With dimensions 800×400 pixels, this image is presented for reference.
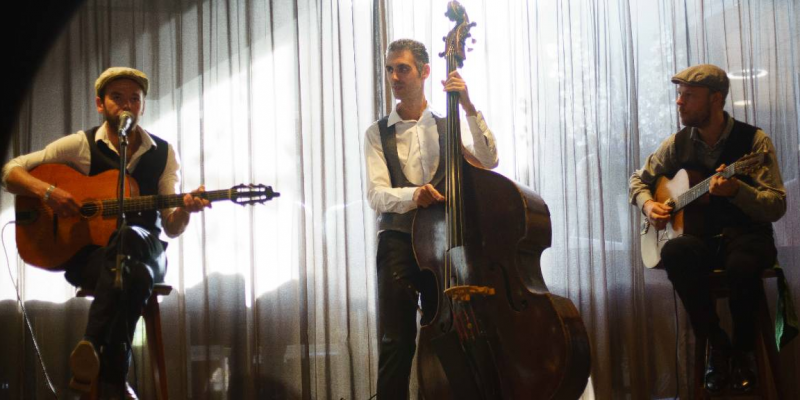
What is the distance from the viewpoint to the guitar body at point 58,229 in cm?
304

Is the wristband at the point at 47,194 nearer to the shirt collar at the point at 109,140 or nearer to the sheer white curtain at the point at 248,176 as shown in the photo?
the shirt collar at the point at 109,140

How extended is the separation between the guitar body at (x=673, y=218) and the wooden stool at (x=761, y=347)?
0.22 metres

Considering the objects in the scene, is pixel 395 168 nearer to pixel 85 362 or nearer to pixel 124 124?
pixel 124 124

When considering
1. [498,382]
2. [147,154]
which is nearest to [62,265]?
[147,154]

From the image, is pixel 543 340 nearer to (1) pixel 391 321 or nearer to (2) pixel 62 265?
(1) pixel 391 321

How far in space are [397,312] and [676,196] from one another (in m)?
1.27

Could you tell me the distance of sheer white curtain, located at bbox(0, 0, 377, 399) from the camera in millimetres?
3754

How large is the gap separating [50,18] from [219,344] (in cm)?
209

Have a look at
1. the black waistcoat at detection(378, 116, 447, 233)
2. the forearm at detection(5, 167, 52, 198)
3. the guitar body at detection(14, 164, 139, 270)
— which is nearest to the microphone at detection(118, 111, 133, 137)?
the guitar body at detection(14, 164, 139, 270)

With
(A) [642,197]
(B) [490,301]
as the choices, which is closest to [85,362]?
(B) [490,301]

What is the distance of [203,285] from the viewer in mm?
3781

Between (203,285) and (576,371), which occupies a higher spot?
(203,285)

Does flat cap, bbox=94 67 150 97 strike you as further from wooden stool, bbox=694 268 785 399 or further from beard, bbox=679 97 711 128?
wooden stool, bbox=694 268 785 399

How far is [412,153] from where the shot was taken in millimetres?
3168
